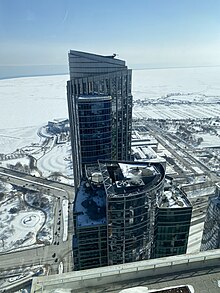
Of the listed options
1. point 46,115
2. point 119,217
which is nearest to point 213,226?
point 119,217

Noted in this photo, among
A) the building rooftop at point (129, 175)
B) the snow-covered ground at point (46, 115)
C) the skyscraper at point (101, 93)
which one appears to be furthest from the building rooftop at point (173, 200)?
the snow-covered ground at point (46, 115)

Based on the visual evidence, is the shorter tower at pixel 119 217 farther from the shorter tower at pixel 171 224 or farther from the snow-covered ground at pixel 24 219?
the snow-covered ground at pixel 24 219

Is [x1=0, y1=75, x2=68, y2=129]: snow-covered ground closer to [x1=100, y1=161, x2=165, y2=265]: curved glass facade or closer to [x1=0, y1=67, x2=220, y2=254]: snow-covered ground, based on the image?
[x1=0, y1=67, x2=220, y2=254]: snow-covered ground

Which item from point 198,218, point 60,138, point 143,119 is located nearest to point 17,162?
point 60,138

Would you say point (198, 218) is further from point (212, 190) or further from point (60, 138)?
point (60, 138)

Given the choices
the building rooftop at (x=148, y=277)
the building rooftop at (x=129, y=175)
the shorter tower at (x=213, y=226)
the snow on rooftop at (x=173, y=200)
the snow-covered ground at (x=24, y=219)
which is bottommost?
the snow-covered ground at (x=24, y=219)

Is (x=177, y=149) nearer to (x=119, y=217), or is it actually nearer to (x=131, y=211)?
(x=131, y=211)

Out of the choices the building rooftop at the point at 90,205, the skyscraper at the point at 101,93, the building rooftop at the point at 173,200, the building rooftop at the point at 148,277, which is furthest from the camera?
the skyscraper at the point at 101,93
